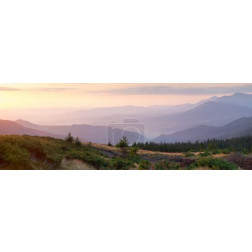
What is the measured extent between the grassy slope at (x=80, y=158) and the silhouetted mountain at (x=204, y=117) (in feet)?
2.31

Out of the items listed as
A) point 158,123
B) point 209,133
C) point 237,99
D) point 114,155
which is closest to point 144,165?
point 114,155

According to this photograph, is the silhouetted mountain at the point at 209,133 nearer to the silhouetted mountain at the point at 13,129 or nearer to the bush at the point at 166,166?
the bush at the point at 166,166

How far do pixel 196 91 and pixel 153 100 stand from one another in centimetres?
105

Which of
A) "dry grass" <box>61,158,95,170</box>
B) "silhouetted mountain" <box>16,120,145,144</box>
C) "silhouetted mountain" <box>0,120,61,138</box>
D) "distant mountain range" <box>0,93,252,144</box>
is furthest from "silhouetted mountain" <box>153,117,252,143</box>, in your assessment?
"silhouetted mountain" <box>0,120,61,138</box>

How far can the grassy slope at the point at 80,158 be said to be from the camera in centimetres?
1027

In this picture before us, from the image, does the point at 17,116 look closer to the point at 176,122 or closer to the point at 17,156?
the point at 17,156

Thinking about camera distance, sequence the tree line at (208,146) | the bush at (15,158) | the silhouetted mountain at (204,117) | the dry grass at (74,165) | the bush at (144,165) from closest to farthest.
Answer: the bush at (15,158)
the dry grass at (74,165)
the bush at (144,165)
the tree line at (208,146)
the silhouetted mountain at (204,117)

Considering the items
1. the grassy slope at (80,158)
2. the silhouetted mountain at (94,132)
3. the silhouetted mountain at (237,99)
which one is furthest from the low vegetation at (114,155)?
the silhouetted mountain at (237,99)

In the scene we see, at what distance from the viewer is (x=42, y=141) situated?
417 inches

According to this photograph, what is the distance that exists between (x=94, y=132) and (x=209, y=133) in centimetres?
275

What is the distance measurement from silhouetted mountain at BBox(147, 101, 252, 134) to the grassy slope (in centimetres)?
70

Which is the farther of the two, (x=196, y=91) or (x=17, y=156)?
(x=196, y=91)

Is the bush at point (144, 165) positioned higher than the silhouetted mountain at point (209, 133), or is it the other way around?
the silhouetted mountain at point (209, 133)
